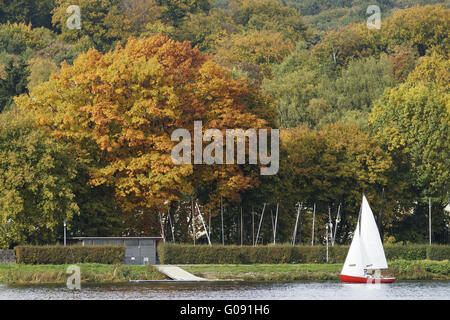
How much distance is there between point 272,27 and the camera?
175m

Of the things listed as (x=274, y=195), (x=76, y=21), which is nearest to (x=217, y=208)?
(x=274, y=195)

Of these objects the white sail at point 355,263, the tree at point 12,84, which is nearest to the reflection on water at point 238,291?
the white sail at point 355,263

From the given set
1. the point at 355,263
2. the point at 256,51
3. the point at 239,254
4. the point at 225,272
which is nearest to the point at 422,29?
the point at 256,51

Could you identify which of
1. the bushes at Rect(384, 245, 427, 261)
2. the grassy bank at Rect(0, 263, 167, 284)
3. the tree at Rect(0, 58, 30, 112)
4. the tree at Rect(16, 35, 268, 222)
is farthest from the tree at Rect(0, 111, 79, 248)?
the bushes at Rect(384, 245, 427, 261)

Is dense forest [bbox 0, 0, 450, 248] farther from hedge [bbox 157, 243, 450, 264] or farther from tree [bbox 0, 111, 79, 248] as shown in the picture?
hedge [bbox 157, 243, 450, 264]

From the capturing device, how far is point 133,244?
74.6 m

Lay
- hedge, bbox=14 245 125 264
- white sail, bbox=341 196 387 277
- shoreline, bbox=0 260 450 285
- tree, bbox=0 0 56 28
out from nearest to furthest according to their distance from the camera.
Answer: shoreline, bbox=0 260 450 285 → white sail, bbox=341 196 387 277 → hedge, bbox=14 245 125 264 → tree, bbox=0 0 56 28

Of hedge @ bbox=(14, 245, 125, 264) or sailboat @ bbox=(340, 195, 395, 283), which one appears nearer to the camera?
sailboat @ bbox=(340, 195, 395, 283)

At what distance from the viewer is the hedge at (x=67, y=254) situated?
69125 mm

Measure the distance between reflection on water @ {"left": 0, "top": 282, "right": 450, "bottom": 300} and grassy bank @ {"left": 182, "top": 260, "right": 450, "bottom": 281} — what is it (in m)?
2.88

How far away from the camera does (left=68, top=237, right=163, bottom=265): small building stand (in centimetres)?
7362

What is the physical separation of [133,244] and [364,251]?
16694 mm
